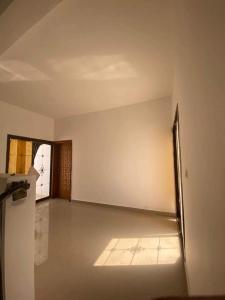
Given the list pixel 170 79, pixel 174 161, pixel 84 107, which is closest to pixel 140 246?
pixel 174 161

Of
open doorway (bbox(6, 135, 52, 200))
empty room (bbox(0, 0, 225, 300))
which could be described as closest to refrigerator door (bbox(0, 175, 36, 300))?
empty room (bbox(0, 0, 225, 300))

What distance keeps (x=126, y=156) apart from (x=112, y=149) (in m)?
0.47

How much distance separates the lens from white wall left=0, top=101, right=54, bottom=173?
3.93 meters

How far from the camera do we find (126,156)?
13.5ft

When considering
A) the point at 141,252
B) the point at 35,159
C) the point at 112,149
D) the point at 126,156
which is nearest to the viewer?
the point at 141,252

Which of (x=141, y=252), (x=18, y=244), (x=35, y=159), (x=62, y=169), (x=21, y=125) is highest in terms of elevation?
(x=21, y=125)

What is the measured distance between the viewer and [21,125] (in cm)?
436

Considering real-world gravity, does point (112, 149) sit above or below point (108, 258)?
above

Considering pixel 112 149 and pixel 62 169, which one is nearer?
pixel 112 149

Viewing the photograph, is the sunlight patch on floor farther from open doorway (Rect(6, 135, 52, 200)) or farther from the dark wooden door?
open doorway (Rect(6, 135, 52, 200))

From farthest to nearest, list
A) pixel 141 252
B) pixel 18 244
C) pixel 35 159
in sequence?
pixel 35 159
pixel 141 252
pixel 18 244

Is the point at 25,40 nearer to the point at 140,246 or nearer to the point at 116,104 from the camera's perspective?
the point at 116,104

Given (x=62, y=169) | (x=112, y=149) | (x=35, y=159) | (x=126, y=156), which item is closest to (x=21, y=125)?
(x=35, y=159)

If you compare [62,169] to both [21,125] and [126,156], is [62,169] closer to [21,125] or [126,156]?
[21,125]
